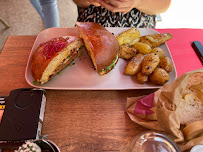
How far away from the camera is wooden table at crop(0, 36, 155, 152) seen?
98 cm

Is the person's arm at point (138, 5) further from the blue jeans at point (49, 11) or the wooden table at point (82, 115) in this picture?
the blue jeans at point (49, 11)

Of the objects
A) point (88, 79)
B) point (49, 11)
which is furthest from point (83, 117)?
point (49, 11)

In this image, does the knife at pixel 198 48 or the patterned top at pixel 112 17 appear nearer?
the knife at pixel 198 48

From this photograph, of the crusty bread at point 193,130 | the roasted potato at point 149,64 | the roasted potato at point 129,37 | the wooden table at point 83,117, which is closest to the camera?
the crusty bread at point 193,130

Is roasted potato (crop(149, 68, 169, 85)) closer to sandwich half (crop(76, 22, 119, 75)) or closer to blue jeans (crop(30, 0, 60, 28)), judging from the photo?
sandwich half (crop(76, 22, 119, 75))

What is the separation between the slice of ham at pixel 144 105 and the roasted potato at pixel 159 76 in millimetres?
157

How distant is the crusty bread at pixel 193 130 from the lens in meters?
0.81

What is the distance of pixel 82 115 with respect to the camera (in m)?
1.08

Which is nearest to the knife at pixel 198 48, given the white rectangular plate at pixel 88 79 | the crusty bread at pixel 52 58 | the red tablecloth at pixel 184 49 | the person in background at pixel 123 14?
the red tablecloth at pixel 184 49

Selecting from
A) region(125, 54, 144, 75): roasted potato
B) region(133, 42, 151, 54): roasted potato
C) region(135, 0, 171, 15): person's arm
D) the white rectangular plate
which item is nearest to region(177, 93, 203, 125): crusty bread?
the white rectangular plate

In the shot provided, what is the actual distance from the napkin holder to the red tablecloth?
103cm

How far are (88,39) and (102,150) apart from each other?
0.77 meters

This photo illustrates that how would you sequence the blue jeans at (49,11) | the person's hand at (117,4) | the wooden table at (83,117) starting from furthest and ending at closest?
the blue jeans at (49,11), the person's hand at (117,4), the wooden table at (83,117)

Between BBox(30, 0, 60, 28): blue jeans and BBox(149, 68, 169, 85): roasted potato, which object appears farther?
BBox(30, 0, 60, 28): blue jeans
